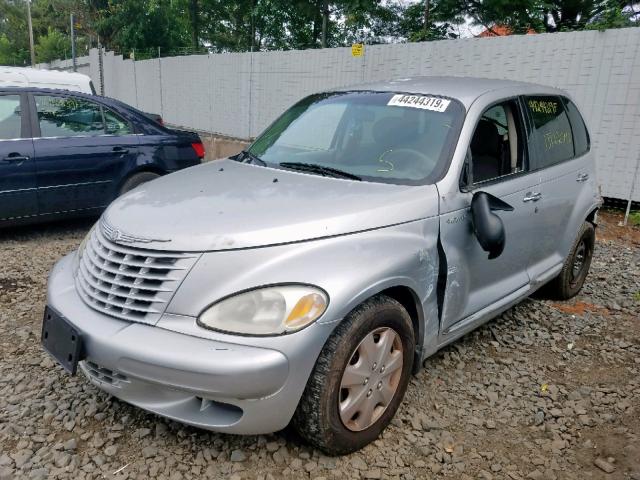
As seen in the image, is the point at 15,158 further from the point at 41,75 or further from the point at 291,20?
the point at 291,20

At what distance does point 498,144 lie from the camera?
3.41m

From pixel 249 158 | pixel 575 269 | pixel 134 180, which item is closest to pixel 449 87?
pixel 249 158

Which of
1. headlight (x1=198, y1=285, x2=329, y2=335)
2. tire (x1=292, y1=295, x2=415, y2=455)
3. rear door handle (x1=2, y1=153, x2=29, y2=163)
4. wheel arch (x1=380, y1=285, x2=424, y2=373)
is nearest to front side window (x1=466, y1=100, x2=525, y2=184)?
wheel arch (x1=380, y1=285, x2=424, y2=373)

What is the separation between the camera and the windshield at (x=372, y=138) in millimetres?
2975

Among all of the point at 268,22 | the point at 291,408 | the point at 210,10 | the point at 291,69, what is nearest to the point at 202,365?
the point at 291,408

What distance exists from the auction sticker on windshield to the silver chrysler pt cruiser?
0.01m

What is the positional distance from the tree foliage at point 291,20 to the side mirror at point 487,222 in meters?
9.57

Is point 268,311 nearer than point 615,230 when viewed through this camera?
Yes

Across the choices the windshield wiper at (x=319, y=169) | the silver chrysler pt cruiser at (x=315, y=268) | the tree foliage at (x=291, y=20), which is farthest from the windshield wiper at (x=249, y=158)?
the tree foliage at (x=291, y=20)

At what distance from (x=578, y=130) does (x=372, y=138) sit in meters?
2.13

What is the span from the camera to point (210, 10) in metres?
23.1

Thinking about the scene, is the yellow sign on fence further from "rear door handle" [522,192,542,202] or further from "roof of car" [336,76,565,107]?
"rear door handle" [522,192,542,202]

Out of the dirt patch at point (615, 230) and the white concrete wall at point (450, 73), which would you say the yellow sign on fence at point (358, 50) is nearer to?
the white concrete wall at point (450, 73)

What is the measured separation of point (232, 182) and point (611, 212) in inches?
246
